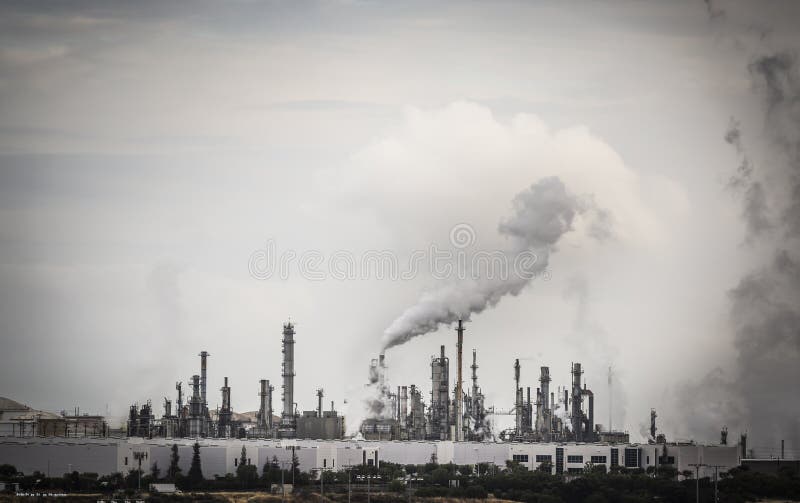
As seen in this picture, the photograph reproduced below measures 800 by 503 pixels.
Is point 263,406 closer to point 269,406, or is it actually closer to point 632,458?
point 269,406

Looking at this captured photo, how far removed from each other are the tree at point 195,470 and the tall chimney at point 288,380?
11644 millimetres

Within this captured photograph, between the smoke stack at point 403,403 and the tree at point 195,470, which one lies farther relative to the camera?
the smoke stack at point 403,403

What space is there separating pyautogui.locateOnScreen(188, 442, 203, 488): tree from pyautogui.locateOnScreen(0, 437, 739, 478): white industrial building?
1242 mm

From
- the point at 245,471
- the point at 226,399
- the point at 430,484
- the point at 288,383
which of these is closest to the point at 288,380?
the point at 288,383

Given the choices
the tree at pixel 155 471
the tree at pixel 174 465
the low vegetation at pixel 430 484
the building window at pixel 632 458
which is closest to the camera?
the low vegetation at pixel 430 484

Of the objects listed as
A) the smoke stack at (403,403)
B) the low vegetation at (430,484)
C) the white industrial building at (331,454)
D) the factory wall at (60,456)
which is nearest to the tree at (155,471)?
the low vegetation at (430,484)

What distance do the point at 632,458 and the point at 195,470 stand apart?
99.1 feet

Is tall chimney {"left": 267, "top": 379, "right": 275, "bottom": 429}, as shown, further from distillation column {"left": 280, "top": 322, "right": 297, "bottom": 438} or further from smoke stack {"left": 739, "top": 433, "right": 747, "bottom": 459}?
smoke stack {"left": 739, "top": 433, "right": 747, "bottom": 459}

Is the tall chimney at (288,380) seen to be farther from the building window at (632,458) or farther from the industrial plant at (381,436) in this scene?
the building window at (632,458)

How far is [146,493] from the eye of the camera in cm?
7225

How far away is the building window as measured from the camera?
3578 inches

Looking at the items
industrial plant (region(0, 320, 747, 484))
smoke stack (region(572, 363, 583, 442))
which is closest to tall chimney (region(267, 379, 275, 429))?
Answer: industrial plant (region(0, 320, 747, 484))

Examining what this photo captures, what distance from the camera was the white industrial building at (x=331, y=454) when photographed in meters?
81.9

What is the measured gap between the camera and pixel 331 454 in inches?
3403
